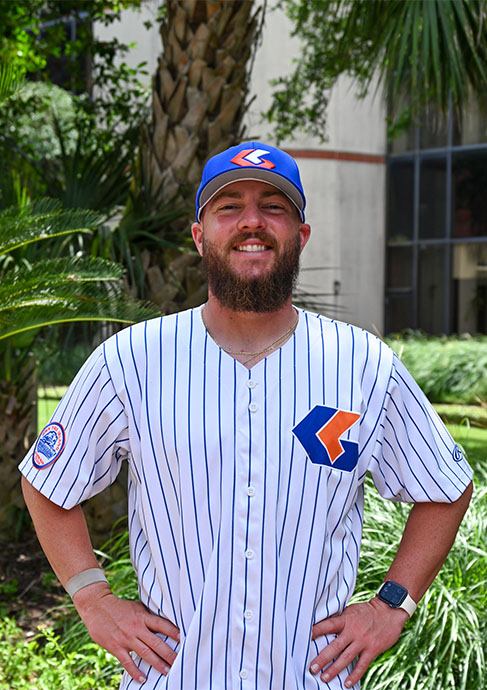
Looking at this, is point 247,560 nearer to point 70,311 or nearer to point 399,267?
point 70,311

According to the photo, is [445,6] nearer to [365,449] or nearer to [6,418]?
[6,418]

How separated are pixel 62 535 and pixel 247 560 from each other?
19.3 inches

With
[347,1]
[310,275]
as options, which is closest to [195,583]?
[347,1]

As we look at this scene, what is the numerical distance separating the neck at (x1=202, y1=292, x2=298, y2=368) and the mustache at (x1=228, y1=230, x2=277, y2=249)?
0.15 metres

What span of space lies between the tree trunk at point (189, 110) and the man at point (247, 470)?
3.68 metres

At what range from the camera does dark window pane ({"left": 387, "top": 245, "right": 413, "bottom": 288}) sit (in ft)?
67.3

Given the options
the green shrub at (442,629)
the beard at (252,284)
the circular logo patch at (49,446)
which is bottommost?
the green shrub at (442,629)

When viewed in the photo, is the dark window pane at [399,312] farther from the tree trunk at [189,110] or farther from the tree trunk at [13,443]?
the tree trunk at [13,443]

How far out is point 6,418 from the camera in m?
5.98

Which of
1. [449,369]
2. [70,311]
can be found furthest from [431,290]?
[70,311]

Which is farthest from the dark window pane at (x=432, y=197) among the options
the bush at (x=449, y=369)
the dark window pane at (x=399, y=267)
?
the bush at (x=449, y=369)

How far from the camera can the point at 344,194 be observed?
65.8 feet

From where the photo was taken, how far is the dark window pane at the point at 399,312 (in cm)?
2048

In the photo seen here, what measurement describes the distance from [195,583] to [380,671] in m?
1.70
